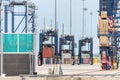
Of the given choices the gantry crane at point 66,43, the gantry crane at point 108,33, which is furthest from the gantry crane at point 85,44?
the gantry crane at point 108,33

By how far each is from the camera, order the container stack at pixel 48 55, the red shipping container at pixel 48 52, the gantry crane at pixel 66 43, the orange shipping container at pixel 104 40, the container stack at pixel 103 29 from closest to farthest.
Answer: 1. the container stack at pixel 103 29
2. the orange shipping container at pixel 104 40
3. the red shipping container at pixel 48 52
4. the container stack at pixel 48 55
5. the gantry crane at pixel 66 43

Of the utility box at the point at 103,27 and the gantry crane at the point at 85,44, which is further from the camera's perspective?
the gantry crane at the point at 85,44

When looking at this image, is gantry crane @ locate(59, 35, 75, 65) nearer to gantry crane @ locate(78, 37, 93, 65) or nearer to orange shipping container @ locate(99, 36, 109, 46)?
gantry crane @ locate(78, 37, 93, 65)

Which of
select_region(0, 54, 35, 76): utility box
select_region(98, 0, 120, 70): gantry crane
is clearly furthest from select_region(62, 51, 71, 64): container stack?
select_region(0, 54, 35, 76): utility box

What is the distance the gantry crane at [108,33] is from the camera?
55.8 meters

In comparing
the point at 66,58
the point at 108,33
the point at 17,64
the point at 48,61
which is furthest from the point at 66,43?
the point at 17,64

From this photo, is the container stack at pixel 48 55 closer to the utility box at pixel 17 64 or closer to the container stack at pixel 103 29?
the container stack at pixel 103 29

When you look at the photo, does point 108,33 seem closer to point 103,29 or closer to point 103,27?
point 103,29

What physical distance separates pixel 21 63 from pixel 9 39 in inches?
61.1

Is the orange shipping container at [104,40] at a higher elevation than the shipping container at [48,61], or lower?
higher

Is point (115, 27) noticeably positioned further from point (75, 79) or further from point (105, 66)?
point (75, 79)

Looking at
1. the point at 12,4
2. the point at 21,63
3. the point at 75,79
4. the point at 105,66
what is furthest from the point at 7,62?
the point at 12,4

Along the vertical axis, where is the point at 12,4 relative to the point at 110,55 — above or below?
above

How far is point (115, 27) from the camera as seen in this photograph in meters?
61.0
